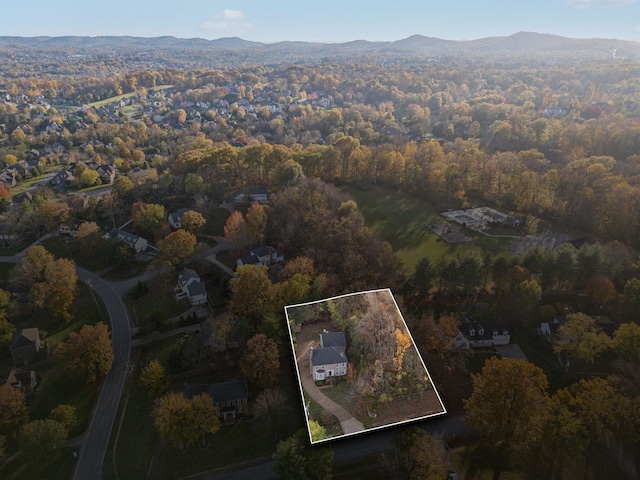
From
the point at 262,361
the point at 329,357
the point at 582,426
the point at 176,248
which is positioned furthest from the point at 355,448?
the point at 176,248

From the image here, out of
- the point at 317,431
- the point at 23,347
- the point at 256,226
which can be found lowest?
the point at 23,347

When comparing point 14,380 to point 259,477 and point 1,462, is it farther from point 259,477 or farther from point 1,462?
point 259,477

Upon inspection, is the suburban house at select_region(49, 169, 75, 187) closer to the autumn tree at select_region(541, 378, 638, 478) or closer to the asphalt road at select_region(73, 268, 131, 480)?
the asphalt road at select_region(73, 268, 131, 480)

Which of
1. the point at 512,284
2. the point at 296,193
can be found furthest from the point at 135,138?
the point at 512,284

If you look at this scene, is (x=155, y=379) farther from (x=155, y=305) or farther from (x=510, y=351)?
(x=510, y=351)

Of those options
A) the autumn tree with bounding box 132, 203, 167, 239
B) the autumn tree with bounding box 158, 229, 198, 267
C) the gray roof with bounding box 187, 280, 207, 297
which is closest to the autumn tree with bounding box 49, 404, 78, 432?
the gray roof with bounding box 187, 280, 207, 297
